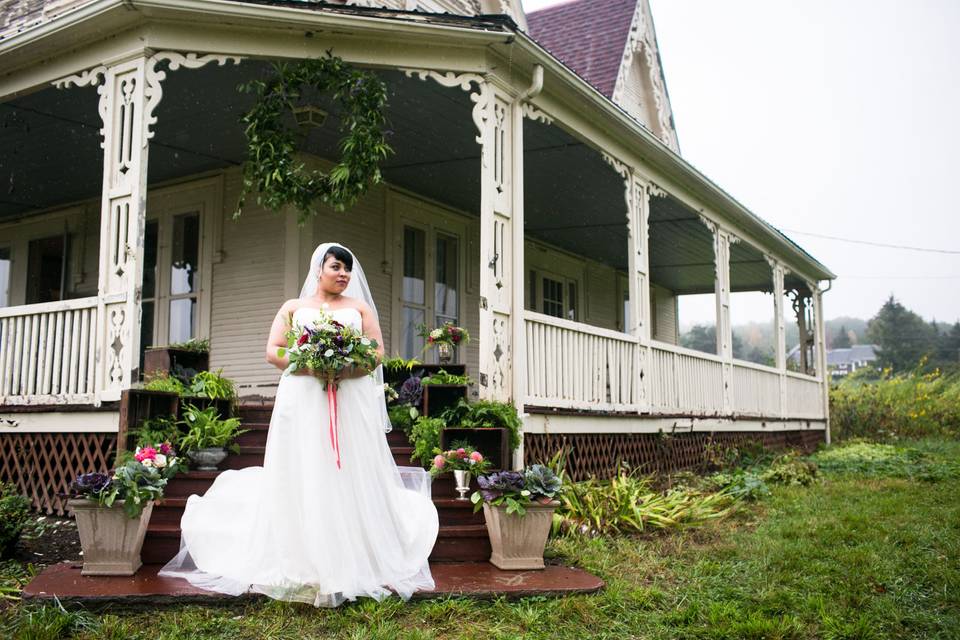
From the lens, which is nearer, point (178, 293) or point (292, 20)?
point (292, 20)

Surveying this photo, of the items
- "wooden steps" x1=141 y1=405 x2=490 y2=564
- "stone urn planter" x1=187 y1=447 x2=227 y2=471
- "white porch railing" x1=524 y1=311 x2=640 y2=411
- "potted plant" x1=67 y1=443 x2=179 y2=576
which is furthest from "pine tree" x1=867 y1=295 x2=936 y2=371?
"potted plant" x1=67 y1=443 x2=179 y2=576

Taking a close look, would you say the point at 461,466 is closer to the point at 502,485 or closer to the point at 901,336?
the point at 502,485

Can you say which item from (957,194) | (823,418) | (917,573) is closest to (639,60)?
Result: (823,418)

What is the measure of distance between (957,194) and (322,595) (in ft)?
199

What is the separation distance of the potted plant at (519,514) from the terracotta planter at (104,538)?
2.20 metres

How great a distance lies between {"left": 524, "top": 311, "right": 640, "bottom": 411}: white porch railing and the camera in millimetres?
7855

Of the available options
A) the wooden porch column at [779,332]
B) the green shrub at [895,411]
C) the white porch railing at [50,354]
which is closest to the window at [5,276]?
the white porch railing at [50,354]

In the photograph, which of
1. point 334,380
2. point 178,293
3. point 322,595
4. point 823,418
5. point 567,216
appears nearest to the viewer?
point 322,595

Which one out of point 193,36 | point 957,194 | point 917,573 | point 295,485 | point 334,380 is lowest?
point 917,573

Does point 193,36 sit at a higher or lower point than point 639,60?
lower

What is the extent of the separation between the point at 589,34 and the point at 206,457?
12342 mm

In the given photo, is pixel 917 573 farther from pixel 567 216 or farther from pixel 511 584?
pixel 567 216

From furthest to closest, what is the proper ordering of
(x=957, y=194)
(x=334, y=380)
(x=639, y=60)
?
(x=957, y=194) → (x=639, y=60) → (x=334, y=380)

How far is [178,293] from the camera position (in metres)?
10.4
